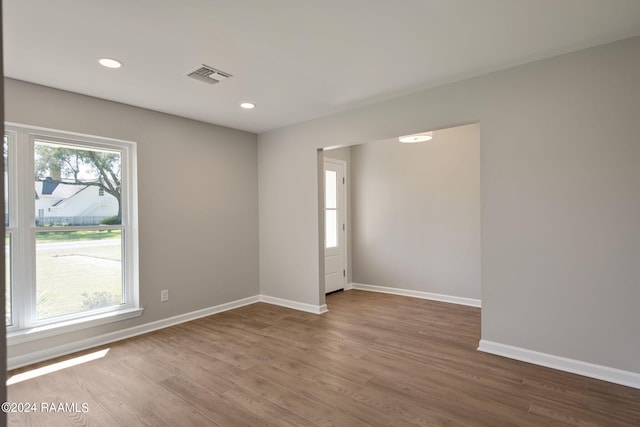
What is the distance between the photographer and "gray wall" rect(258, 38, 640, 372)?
257cm

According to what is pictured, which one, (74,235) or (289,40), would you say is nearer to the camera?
(289,40)

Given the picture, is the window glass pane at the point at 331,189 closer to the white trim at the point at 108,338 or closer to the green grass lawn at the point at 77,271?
the white trim at the point at 108,338

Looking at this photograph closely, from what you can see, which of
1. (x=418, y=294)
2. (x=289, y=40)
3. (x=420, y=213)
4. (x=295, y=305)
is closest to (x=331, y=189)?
(x=420, y=213)

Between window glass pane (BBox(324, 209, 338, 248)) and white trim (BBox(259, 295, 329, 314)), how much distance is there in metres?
1.19

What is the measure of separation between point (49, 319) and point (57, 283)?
1.12 ft

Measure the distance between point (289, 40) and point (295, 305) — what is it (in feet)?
11.2

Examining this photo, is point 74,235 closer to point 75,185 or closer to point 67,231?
point 67,231

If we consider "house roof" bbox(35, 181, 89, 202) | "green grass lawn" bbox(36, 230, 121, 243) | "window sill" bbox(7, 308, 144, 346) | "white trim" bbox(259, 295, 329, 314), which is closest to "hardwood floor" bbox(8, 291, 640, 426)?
"window sill" bbox(7, 308, 144, 346)

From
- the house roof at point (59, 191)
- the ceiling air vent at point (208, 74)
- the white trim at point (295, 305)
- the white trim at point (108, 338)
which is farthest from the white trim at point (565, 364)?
the house roof at point (59, 191)

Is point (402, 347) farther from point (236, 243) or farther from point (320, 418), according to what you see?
point (236, 243)

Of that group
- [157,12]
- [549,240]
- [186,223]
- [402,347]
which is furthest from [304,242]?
[157,12]

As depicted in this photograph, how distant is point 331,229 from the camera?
573 centimetres

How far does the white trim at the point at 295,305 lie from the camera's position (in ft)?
15.0

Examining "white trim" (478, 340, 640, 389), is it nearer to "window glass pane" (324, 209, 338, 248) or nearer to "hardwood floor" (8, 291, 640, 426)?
"hardwood floor" (8, 291, 640, 426)
